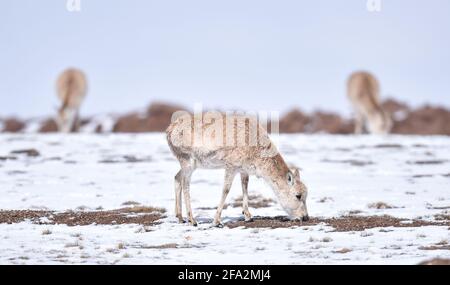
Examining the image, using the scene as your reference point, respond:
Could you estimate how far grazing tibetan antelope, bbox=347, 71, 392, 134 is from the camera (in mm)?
34750

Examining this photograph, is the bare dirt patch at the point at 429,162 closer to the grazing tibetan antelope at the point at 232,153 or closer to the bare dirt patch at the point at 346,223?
the bare dirt patch at the point at 346,223

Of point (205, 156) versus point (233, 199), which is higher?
point (205, 156)

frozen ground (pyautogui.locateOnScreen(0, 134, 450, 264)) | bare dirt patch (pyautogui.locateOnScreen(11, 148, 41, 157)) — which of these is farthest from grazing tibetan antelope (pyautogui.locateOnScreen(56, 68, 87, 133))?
bare dirt patch (pyautogui.locateOnScreen(11, 148, 41, 157))

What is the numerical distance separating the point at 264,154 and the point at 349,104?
2280cm

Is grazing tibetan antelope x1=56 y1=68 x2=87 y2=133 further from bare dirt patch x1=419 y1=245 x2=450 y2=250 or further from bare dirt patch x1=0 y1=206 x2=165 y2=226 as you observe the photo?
bare dirt patch x1=419 y1=245 x2=450 y2=250

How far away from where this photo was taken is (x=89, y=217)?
1497 cm

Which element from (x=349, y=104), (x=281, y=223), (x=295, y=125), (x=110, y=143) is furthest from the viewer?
(x=295, y=125)

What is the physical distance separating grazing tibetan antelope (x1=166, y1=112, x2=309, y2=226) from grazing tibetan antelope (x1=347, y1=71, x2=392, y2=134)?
21.0 m

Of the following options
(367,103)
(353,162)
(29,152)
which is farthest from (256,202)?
(367,103)
